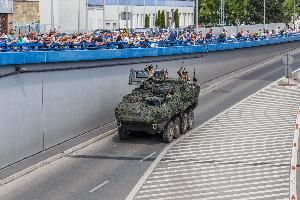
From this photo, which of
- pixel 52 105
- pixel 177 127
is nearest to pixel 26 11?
pixel 177 127

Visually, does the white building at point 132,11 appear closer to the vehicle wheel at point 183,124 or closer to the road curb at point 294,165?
the vehicle wheel at point 183,124

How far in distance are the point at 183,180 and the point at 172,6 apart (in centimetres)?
7755

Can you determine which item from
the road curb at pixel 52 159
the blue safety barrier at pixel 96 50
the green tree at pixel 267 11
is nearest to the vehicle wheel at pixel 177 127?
the road curb at pixel 52 159

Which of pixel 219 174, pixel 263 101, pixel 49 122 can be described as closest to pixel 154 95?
pixel 49 122

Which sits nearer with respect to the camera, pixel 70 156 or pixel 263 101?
pixel 70 156

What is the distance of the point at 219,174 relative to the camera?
73.8ft

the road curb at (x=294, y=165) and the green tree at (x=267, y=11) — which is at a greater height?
the green tree at (x=267, y=11)

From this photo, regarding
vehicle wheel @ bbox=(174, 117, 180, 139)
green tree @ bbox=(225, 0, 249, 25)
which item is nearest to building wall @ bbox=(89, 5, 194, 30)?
green tree @ bbox=(225, 0, 249, 25)

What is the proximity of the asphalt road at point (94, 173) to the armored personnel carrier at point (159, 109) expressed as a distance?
0.86m

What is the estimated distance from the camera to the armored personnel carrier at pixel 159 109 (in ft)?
88.5

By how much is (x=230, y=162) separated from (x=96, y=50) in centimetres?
966

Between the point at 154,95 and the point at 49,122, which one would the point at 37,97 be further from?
the point at 154,95

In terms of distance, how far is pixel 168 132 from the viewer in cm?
2777

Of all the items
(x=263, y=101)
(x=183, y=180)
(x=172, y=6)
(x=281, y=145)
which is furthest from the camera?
(x=172, y=6)
